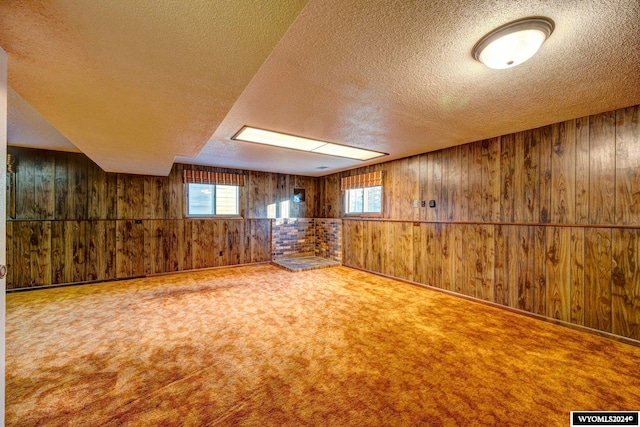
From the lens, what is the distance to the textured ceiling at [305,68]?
3.52 feet

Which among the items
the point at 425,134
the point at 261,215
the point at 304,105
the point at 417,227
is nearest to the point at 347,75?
the point at 304,105

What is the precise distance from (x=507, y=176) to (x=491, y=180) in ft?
0.60

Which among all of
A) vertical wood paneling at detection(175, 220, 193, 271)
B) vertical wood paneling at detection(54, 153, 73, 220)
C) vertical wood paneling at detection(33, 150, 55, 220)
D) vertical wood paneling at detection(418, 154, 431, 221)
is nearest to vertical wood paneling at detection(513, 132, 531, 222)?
vertical wood paneling at detection(418, 154, 431, 221)

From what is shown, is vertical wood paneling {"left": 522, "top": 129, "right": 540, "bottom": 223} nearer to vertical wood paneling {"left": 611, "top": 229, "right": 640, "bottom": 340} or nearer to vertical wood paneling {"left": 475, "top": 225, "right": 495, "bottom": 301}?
vertical wood paneling {"left": 475, "top": 225, "right": 495, "bottom": 301}

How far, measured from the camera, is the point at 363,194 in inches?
220

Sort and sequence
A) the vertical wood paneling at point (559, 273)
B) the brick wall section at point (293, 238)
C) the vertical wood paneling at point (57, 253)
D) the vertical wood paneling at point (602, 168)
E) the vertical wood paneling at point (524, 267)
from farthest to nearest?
the brick wall section at point (293, 238) → the vertical wood paneling at point (57, 253) → the vertical wood paneling at point (524, 267) → the vertical wood paneling at point (559, 273) → the vertical wood paneling at point (602, 168)

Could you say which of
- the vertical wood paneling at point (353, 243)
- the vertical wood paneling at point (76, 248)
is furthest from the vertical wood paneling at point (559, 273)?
the vertical wood paneling at point (76, 248)

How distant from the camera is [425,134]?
3.24 metres

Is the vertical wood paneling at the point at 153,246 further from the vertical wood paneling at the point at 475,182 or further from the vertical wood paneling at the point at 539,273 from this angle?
the vertical wood paneling at the point at 539,273

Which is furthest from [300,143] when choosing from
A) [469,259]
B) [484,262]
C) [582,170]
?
[582,170]

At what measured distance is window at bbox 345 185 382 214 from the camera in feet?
17.0

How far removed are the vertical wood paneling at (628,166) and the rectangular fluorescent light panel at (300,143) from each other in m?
2.60

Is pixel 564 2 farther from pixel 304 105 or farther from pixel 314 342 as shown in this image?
pixel 314 342

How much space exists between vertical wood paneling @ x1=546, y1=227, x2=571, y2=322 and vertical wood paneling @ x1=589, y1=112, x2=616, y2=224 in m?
0.30
